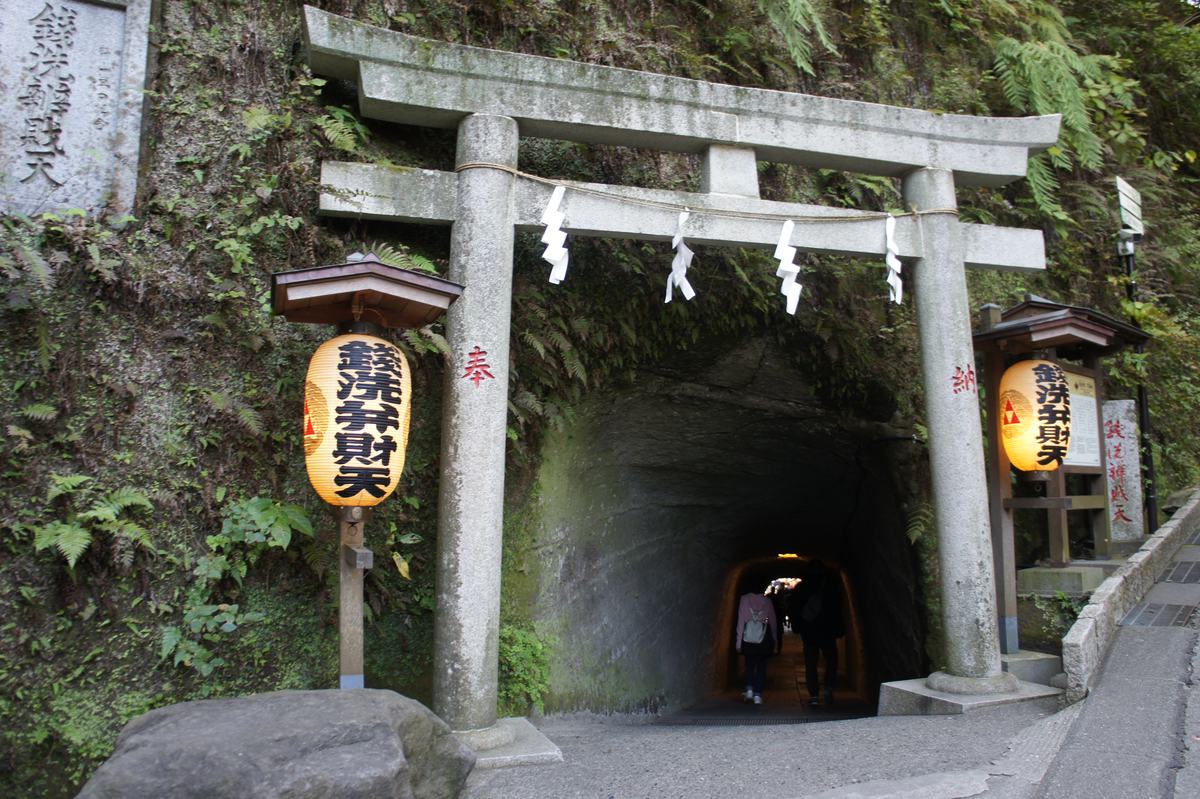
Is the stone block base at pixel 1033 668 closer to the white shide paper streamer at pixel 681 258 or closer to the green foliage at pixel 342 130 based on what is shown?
the white shide paper streamer at pixel 681 258

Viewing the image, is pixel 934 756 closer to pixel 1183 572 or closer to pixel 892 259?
pixel 892 259

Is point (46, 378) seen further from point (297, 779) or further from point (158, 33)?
point (297, 779)

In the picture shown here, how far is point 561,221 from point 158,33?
3.39 meters

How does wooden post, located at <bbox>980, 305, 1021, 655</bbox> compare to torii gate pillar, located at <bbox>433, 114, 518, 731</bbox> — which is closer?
torii gate pillar, located at <bbox>433, 114, 518, 731</bbox>

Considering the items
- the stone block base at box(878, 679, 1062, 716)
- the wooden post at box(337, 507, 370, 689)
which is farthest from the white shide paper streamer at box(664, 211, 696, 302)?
the stone block base at box(878, 679, 1062, 716)

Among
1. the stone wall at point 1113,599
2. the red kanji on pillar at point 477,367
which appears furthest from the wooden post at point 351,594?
the stone wall at point 1113,599

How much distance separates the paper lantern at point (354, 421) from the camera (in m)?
4.71

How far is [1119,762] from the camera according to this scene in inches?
186

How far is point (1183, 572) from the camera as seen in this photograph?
8.83 m

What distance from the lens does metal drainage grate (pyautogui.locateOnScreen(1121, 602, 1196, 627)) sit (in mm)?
7359

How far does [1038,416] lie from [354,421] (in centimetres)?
633

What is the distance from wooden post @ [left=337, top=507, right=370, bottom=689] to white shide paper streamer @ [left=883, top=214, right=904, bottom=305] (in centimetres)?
496

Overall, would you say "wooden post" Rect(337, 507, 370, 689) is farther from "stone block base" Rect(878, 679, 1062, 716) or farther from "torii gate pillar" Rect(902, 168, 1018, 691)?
"torii gate pillar" Rect(902, 168, 1018, 691)

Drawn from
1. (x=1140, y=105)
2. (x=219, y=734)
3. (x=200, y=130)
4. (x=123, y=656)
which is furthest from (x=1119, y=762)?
(x=1140, y=105)
